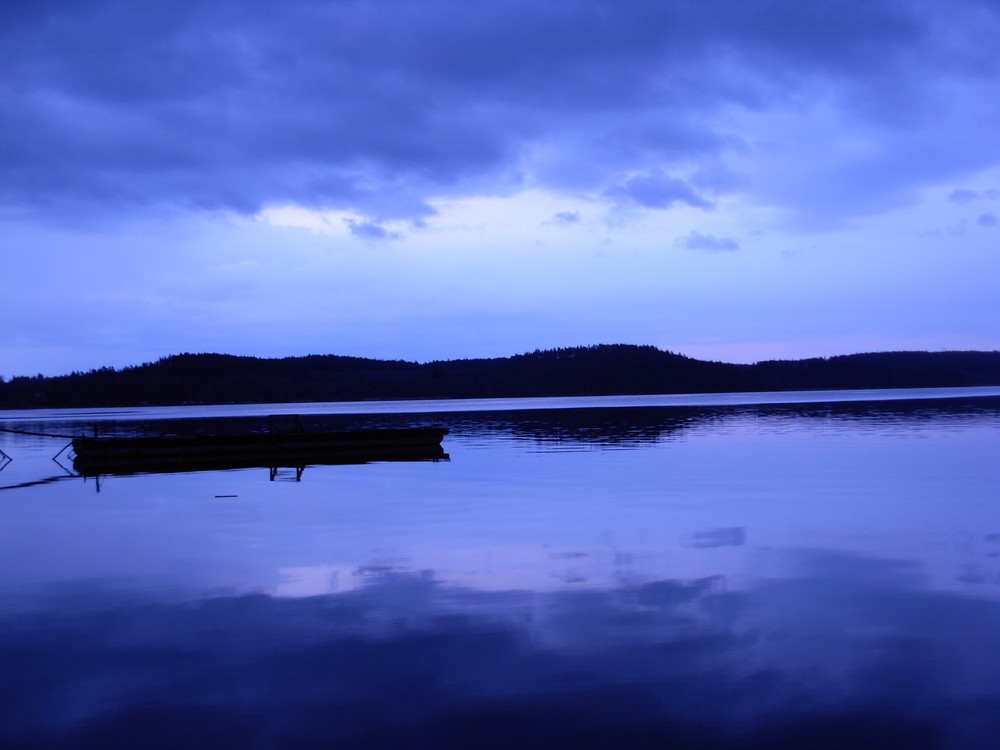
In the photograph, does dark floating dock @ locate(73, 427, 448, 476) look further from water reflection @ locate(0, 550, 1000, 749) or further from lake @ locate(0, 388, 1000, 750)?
water reflection @ locate(0, 550, 1000, 749)

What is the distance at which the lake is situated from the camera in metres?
8.38

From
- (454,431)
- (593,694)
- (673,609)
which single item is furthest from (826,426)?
(593,694)

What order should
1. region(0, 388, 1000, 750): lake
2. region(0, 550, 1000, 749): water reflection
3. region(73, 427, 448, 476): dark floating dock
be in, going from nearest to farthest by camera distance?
region(0, 550, 1000, 749): water reflection
region(0, 388, 1000, 750): lake
region(73, 427, 448, 476): dark floating dock

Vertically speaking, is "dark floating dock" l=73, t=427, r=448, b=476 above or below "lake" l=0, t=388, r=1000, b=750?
above

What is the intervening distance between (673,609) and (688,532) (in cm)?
705

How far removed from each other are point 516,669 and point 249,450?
130 ft

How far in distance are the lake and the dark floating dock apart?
17.9 m

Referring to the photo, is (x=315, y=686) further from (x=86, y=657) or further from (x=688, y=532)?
(x=688, y=532)

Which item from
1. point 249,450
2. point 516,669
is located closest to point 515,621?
point 516,669

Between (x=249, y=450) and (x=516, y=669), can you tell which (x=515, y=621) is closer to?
(x=516, y=669)

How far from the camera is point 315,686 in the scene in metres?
9.39

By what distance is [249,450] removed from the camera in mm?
46656

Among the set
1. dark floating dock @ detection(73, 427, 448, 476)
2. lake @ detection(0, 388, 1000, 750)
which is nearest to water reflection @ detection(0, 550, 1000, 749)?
lake @ detection(0, 388, 1000, 750)

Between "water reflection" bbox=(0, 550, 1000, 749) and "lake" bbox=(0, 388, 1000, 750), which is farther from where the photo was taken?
"lake" bbox=(0, 388, 1000, 750)
